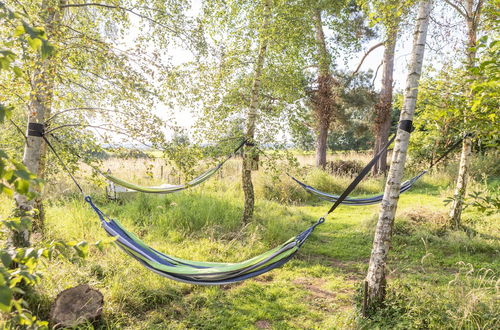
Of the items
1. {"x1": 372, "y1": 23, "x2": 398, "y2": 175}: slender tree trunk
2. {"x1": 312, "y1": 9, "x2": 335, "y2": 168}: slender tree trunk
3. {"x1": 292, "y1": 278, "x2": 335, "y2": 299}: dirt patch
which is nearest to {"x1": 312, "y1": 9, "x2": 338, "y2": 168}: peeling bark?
{"x1": 312, "y1": 9, "x2": 335, "y2": 168}: slender tree trunk

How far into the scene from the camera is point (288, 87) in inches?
157

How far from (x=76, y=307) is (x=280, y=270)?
189 cm

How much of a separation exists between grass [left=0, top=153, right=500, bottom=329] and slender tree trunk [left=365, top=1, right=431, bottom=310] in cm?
15

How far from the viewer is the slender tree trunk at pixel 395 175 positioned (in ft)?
6.71

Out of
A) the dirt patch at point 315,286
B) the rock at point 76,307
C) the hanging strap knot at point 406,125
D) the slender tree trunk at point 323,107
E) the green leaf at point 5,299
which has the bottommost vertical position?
the dirt patch at point 315,286

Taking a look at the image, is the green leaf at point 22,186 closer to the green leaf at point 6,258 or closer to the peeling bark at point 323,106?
the green leaf at point 6,258

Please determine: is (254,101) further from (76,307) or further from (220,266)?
(76,307)

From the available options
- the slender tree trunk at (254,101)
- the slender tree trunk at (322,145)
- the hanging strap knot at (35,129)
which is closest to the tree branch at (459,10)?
the slender tree trunk at (254,101)

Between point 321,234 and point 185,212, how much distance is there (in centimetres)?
195

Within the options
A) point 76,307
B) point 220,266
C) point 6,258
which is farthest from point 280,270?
point 6,258

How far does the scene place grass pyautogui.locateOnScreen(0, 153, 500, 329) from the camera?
2.12 meters

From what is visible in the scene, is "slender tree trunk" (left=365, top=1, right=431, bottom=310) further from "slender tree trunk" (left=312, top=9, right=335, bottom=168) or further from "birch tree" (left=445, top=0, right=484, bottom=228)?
"slender tree trunk" (left=312, top=9, right=335, bottom=168)

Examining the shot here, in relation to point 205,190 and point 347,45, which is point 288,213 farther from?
point 347,45

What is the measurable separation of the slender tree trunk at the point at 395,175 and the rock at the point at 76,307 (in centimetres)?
185
